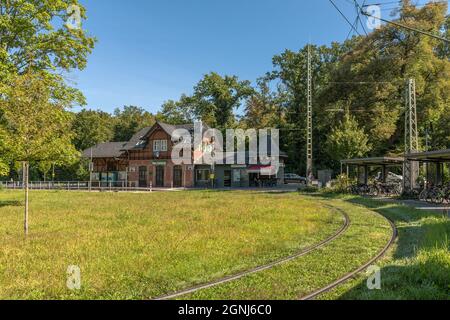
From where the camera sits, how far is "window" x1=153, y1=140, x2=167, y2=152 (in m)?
46.5

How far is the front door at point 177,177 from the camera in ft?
150

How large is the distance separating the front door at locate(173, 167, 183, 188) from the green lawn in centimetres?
3165

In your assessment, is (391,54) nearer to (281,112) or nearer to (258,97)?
(281,112)

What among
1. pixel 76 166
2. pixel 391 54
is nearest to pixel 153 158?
pixel 76 166

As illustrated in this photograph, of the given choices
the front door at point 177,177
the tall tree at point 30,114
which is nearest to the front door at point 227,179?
the front door at point 177,177

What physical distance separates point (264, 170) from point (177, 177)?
11.2 m

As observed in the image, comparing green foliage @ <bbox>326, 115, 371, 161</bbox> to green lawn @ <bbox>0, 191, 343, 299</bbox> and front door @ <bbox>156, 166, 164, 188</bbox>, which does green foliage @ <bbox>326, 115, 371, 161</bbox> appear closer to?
green lawn @ <bbox>0, 191, 343, 299</bbox>

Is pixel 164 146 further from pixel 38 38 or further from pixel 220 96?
pixel 38 38

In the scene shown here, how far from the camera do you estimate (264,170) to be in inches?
1842

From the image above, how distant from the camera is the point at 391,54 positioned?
37.3 meters

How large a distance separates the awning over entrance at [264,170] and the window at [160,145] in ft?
36.5

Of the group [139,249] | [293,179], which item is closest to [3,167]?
[139,249]

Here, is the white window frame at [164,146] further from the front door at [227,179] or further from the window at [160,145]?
the front door at [227,179]

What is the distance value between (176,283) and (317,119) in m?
47.2
